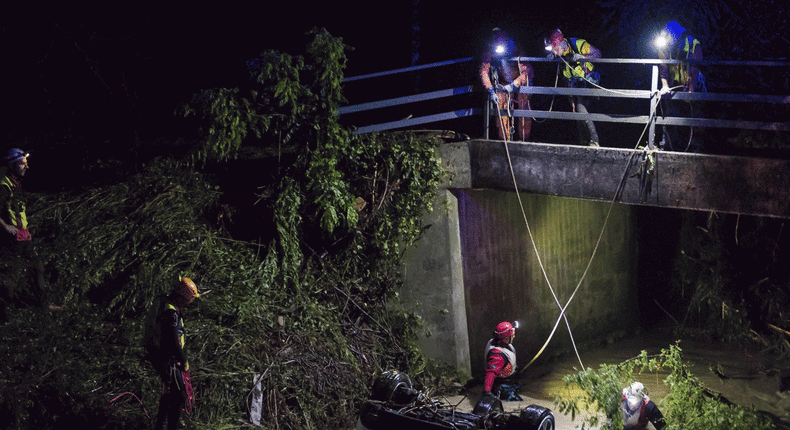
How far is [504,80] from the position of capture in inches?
390

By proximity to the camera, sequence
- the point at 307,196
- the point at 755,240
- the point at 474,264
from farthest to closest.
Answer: the point at 755,240, the point at 474,264, the point at 307,196

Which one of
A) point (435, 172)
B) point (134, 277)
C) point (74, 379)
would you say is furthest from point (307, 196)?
point (74, 379)

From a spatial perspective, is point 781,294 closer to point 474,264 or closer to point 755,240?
point 755,240

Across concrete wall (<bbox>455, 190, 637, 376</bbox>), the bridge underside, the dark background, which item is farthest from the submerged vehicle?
the dark background

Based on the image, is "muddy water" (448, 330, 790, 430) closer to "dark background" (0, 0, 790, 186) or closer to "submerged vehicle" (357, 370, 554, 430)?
"submerged vehicle" (357, 370, 554, 430)

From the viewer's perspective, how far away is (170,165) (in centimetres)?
897

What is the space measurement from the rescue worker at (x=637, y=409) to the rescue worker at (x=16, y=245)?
656 cm

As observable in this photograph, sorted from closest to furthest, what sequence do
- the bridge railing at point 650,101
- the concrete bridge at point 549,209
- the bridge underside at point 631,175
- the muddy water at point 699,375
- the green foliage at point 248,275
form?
1. the green foliage at point 248,275
2. the bridge underside at point 631,175
3. the bridge railing at point 650,101
4. the concrete bridge at point 549,209
5. the muddy water at point 699,375

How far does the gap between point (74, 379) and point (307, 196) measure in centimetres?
352

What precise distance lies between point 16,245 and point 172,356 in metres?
2.93

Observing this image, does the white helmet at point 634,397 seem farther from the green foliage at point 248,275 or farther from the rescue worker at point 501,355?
the green foliage at point 248,275

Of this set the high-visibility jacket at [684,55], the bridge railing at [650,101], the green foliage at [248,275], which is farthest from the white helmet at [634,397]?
the high-visibility jacket at [684,55]

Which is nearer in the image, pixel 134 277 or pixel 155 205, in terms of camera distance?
pixel 134 277

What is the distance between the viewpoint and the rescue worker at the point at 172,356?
20.3 ft
